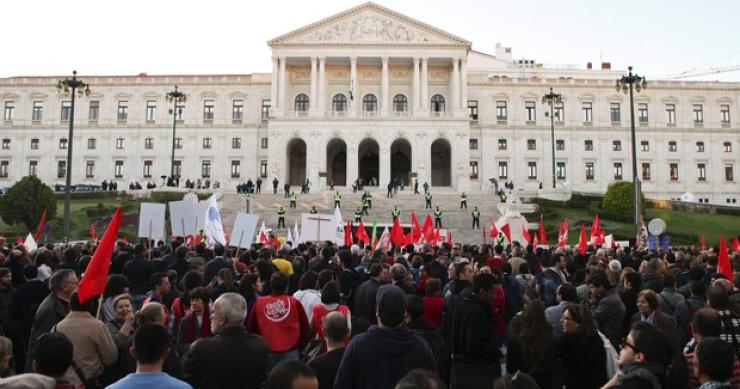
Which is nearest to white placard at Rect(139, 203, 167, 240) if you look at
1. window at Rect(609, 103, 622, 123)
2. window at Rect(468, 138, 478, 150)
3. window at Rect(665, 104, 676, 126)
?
window at Rect(468, 138, 478, 150)

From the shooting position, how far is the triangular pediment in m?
66.9

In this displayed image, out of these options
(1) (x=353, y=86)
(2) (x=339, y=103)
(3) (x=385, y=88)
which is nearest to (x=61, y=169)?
(2) (x=339, y=103)

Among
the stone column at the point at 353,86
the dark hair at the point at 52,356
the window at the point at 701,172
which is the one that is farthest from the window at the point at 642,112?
the dark hair at the point at 52,356

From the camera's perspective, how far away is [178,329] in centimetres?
807

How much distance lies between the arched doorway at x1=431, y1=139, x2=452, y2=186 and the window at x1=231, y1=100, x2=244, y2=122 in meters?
21.4

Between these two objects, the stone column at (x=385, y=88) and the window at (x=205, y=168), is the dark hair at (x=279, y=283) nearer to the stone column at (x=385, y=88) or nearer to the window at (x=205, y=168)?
the stone column at (x=385, y=88)

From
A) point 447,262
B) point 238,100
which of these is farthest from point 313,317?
point 238,100

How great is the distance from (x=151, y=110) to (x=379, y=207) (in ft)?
115

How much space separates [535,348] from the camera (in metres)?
6.18

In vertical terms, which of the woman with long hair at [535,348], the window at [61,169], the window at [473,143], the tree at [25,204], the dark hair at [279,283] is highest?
the window at [473,143]

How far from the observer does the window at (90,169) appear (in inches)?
2781

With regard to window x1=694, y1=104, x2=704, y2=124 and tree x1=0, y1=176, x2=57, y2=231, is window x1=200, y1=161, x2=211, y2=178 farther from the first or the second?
window x1=694, y1=104, x2=704, y2=124

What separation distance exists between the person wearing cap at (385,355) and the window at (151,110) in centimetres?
7108

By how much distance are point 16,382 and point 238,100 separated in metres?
70.0
